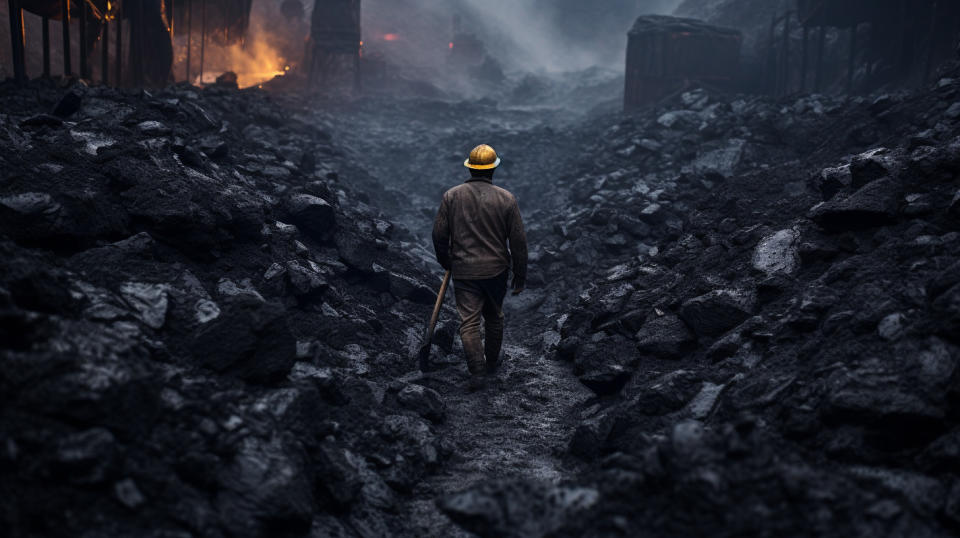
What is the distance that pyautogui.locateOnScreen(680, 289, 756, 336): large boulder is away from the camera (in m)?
3.80

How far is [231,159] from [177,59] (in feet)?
41.8

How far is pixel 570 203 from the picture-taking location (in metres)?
9.83

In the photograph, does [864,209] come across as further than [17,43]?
No

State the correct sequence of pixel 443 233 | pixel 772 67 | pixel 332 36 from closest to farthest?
pixel 443 233 → pixel 772 67 → pixel 332 36

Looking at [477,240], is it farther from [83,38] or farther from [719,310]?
[83,38]

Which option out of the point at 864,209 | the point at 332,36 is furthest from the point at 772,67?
the point at 864,209

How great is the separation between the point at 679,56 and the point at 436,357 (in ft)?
43.8

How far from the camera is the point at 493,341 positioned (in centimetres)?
470

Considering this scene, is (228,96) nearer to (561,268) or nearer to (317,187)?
(317,187)

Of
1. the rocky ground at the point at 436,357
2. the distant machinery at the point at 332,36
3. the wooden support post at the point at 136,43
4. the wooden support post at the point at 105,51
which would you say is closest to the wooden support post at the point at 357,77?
the distant machinery at the point at 332,36

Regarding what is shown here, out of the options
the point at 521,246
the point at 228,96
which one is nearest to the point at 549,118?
the point at 228,96

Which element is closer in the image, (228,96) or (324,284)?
(324,284)

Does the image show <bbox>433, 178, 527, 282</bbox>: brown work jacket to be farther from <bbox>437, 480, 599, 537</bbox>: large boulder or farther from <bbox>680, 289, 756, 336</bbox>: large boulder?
<bbox>437, 480, 599, 537</bbox>: large boulder

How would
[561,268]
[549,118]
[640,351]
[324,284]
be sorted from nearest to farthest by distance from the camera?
[640,351]
[324,284]
[561,268]
[549,118]
